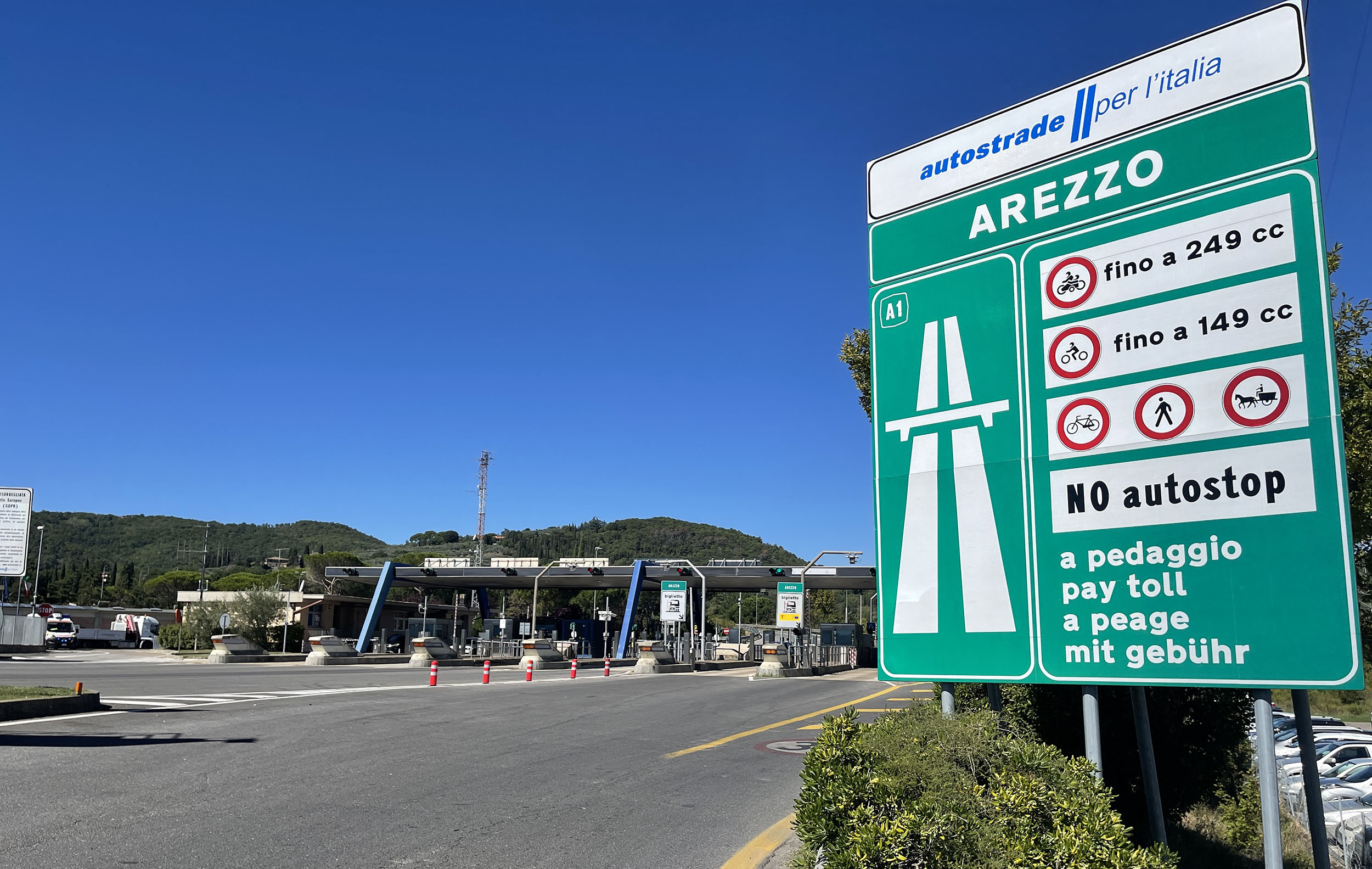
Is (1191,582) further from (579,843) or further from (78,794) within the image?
(78,794)

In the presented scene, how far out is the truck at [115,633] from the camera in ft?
212

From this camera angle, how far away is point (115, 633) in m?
67.6

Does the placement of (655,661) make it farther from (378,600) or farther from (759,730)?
(759,730)

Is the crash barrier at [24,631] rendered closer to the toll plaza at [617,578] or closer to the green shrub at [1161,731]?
the toll plaza at [617,578]

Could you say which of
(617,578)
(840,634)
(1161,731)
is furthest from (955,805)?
(840,634)

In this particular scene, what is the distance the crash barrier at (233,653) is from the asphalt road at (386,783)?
19.2 meters

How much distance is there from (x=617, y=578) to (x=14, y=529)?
4419 centimetres

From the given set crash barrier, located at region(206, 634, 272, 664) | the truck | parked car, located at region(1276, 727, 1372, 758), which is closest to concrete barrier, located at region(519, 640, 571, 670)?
crash barrier, located at region(206, 634, 272, 664)

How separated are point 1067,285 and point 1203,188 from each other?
86cm

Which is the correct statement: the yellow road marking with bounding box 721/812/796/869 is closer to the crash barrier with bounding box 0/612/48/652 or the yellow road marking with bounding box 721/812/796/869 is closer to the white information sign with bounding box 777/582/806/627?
the white information sign with bounding box 777/582/806/627

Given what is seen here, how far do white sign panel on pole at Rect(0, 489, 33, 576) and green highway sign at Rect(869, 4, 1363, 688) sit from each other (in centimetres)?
1638

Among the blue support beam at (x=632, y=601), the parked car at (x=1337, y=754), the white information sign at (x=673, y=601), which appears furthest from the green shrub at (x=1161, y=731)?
the blue support beam at (x=632, y=601)

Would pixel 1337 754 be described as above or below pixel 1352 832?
below

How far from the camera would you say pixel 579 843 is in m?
7.70
